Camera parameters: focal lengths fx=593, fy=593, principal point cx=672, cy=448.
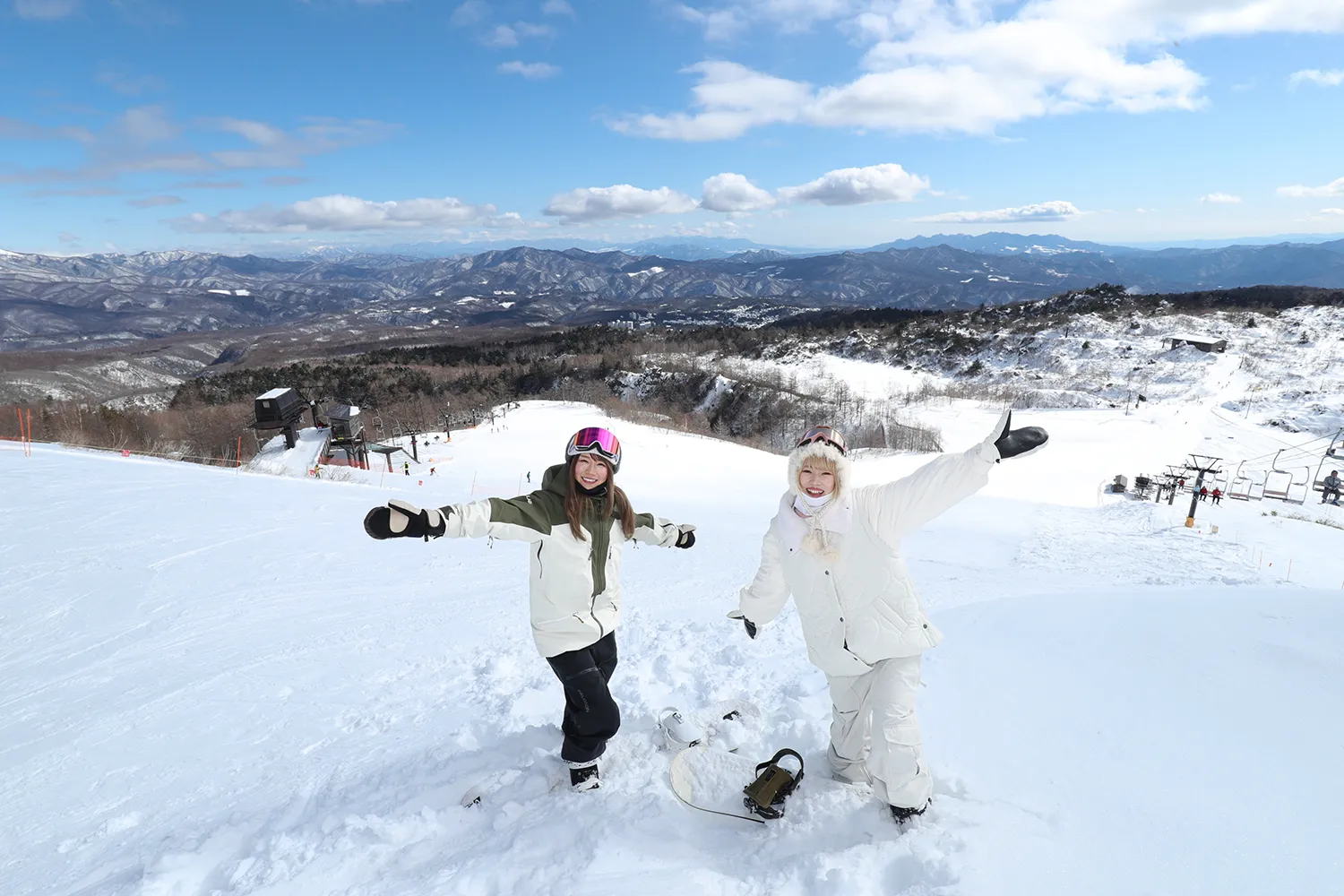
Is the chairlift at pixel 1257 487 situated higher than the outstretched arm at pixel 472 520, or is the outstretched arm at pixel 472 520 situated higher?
the outstretched arm at pixel 472 520

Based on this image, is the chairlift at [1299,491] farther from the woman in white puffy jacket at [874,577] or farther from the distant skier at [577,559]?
the distant skier at [577,559]

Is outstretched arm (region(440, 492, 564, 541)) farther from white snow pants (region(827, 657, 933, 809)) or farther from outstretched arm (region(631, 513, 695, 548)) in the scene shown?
white snow pants (region(827, 657, 933, 809))

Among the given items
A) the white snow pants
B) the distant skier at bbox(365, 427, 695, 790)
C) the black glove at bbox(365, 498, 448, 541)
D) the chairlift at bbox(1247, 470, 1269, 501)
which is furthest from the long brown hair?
the chairlift at bbox(1247, 470, 1269, 501)

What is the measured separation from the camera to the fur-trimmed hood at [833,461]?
3.08 meters

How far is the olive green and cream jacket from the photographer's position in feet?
10.6

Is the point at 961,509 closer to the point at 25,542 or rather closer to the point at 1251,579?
the point at 1251,579

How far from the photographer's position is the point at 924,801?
2924 millimetres

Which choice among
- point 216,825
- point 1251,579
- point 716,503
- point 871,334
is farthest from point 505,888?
point 871,334

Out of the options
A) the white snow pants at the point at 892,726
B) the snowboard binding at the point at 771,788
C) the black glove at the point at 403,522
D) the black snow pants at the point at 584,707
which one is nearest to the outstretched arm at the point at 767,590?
the white snow pants at the point at 892,726

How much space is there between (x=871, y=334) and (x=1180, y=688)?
88.3m

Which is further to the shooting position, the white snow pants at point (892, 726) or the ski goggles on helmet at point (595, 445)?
the ski goggles on helmet at point (595, 445)

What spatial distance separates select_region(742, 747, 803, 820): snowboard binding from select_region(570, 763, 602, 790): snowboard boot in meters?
0.87

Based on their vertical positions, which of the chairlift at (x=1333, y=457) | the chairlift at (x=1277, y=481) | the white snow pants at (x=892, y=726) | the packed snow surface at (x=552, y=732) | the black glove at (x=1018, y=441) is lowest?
the chairlift at (x=1277, y=481)

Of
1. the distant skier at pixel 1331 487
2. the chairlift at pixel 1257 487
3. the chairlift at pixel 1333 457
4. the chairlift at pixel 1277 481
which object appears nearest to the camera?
the distant skier at pixel 1331 487
